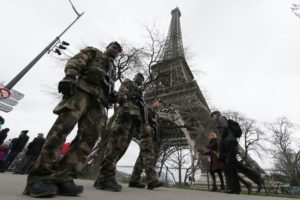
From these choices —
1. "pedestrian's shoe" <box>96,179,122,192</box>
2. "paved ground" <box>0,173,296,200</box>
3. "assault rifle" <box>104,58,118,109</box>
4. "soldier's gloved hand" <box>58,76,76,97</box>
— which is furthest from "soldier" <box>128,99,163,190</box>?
"soldier's gloved hand" <box>58,76,76,97</box>

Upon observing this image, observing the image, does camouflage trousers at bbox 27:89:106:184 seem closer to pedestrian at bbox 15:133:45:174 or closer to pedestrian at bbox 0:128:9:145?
pedestrian at bbox 15:133:45:174

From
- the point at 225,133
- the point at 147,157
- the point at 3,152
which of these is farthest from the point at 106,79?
the point at 3,152

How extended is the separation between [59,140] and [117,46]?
165 centimetres

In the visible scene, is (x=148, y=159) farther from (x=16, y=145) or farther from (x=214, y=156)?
(x=16, y=145)

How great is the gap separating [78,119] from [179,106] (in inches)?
581

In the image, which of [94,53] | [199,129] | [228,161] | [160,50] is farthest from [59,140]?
[199,129]

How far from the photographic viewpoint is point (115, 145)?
3.76 metres

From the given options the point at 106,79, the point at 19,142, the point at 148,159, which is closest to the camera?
the point at 106,79

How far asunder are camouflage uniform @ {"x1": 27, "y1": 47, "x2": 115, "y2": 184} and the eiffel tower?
11.7 m

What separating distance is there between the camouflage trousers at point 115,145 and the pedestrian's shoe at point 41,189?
140 centimetres

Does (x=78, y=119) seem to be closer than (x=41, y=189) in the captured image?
No

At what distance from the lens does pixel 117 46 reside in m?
3.39

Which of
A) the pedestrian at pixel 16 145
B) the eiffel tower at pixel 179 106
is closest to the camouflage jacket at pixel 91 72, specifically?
the pedestrian at pixel 16 145

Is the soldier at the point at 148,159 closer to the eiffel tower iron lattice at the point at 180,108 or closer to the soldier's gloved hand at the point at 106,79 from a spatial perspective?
the soldier's gloved hand at the point at 106,79
